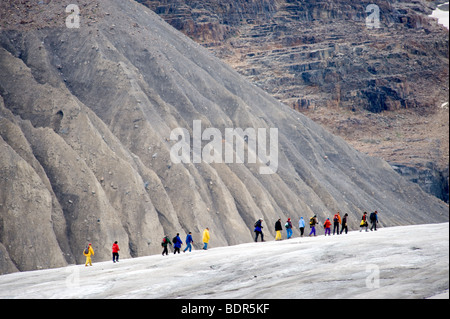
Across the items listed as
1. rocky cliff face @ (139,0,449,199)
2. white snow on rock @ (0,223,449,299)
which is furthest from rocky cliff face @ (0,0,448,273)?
rocky cliff face @ (139,0,449,199)

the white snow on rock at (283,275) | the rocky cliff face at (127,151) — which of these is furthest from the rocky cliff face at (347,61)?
the white snow on rock at (283,275)

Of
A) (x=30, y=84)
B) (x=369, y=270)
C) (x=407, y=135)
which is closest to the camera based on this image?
(x=369, y=270)

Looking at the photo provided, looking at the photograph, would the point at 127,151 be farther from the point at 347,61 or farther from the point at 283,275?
the point at 347,61

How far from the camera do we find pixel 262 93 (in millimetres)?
67500

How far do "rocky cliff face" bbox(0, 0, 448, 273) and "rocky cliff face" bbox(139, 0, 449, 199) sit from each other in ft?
95.2

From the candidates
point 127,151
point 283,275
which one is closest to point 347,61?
point 127,151

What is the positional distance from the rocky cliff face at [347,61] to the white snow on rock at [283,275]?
215ft

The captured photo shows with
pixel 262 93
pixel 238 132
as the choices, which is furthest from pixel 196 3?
pixel 238 132

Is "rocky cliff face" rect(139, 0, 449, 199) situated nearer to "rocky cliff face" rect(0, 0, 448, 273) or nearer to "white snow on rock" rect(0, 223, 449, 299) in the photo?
"rocky cliff face" rect(0, 0, 448, 273)

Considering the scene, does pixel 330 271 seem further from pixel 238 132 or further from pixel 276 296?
pixel 238 132

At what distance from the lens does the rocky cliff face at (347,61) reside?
95625mm

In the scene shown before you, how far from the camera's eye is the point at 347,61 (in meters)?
107

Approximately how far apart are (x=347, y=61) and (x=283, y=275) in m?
92.5

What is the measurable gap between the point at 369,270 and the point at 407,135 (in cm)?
8114
